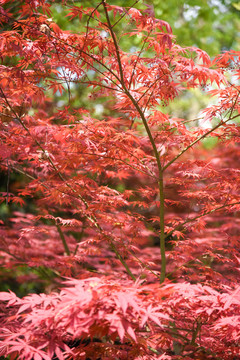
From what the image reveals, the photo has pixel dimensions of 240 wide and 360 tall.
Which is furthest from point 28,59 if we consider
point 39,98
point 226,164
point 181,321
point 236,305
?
point 226,164

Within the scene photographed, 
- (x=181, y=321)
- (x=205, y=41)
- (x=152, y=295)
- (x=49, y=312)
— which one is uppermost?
(x=205, y=41)

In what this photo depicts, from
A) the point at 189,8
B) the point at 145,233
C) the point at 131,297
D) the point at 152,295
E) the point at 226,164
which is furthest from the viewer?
the point at 189,8

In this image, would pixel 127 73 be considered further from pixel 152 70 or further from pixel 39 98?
pixel 39 98

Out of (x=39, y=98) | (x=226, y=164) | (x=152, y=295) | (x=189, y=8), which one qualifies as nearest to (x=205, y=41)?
Result: (x=189, y=8)

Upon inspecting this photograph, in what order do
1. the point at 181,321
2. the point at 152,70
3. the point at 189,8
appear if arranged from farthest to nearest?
the point at 189,8
the point at 181,321
the point at 152,70

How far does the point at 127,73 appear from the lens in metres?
2.20

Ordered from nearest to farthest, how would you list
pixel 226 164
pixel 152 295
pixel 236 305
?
pixel 152 295 → pixel 236 305 → pixel 226 164

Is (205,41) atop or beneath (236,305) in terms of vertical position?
atop

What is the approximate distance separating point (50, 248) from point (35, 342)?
2602mm

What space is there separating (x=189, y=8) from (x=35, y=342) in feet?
20.4

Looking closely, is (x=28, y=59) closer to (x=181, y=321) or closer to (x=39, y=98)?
(x=39, y=98)

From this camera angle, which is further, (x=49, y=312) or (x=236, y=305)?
(x=236, y=305)

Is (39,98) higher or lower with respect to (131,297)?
higher

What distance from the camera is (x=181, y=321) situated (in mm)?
2291
